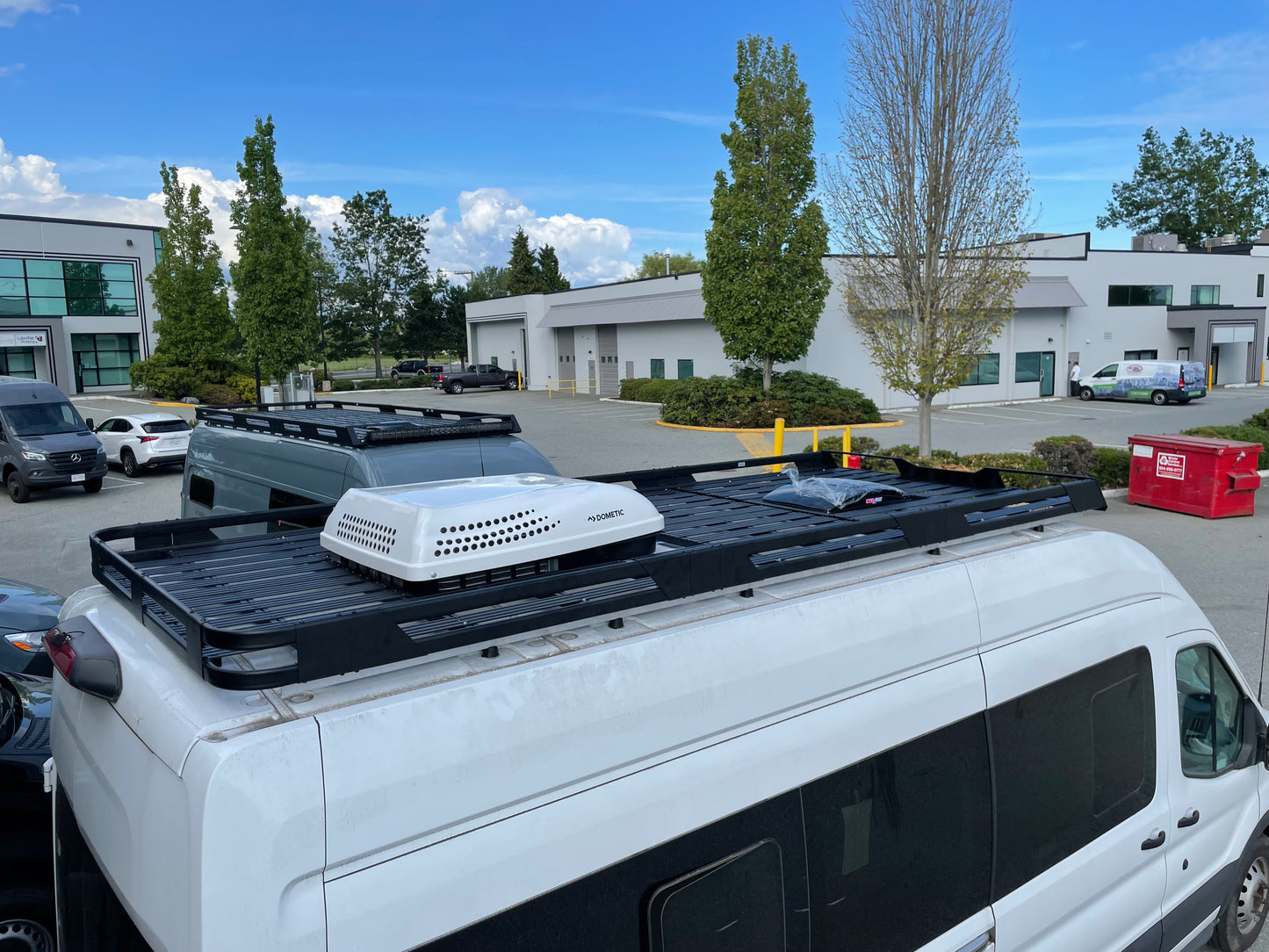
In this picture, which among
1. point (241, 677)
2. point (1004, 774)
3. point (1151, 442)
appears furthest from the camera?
point (1151, 442)

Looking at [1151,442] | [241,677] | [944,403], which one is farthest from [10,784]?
[944,403]

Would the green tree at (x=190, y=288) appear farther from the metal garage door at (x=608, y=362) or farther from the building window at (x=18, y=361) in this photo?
the metal garage door at (x=608, y=362)

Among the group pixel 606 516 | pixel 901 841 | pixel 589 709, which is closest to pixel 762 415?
pixel 901 841

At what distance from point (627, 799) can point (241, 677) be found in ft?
2.72

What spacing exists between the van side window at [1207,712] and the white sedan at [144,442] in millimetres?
22577

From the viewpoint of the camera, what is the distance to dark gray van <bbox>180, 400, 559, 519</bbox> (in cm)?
645

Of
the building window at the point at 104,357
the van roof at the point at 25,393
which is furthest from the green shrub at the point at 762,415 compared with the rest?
the building window at the point at 104,357

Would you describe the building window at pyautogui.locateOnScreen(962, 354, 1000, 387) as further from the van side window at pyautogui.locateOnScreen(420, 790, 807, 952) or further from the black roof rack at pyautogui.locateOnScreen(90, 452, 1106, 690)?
the van side window at pyautogui.locateOnScreen(420, 790, 807, 952)

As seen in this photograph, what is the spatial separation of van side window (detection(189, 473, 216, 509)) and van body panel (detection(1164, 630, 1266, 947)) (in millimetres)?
7180

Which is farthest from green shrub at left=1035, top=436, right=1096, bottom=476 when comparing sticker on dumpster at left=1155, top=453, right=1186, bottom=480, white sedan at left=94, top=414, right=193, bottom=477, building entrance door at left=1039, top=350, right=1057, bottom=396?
building entrance door at left=1039, top=350, right=1057, bottom=396

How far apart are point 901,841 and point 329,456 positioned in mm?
5066

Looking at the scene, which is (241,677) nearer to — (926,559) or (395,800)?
(395,800)

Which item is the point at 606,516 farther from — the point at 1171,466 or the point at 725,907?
the point at 1171,466

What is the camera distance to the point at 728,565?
2443 mm
